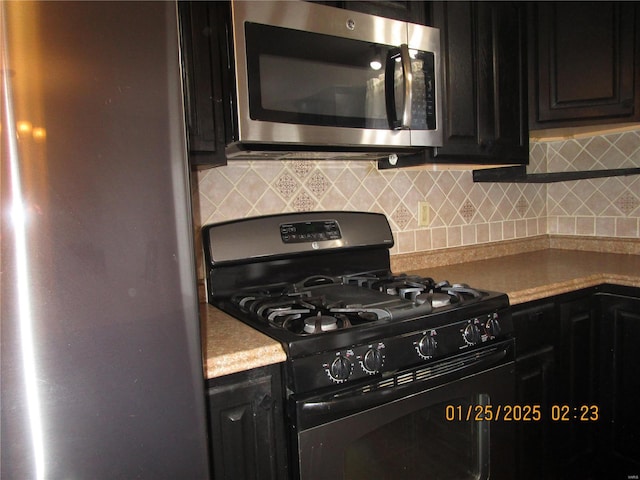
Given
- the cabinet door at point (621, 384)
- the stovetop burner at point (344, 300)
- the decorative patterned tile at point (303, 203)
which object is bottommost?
the cabinet door at point (621, 384)

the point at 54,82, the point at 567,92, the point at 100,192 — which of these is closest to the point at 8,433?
the point at 100,192

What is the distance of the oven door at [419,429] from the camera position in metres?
0.99

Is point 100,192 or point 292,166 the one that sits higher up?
point 292,166

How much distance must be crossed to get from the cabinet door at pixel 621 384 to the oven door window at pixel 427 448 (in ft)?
2.26

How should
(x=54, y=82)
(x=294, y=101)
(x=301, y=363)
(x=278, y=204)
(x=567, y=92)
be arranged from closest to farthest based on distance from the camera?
(x=54, y=82), (x=301, y=363), (x=294, y=101), (x=278, y=204), (x=567, y=92)

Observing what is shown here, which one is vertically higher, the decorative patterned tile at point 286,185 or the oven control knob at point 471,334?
the decorative patterned tile at point 286,185

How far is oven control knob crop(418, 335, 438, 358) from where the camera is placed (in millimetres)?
1114

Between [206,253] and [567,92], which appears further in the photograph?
[567,92]

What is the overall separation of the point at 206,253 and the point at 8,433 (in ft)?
2.62

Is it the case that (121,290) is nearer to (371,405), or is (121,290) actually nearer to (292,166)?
(371,405)

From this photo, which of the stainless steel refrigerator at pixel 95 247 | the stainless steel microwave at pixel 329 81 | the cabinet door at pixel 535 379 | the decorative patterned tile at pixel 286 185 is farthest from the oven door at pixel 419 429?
the decorative patterned tile at pixel 286 185

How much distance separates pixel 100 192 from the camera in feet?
2.23

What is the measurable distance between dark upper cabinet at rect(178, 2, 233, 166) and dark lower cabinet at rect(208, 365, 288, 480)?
59 cm

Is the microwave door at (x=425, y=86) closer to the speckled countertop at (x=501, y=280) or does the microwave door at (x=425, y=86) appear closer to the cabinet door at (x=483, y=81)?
the cabinet door at (x=483, y=81)
